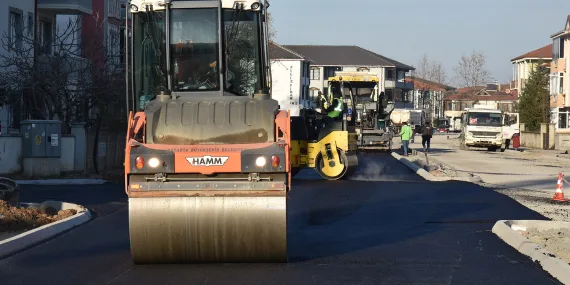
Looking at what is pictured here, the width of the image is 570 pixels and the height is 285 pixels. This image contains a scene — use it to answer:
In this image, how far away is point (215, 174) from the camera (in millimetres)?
11195

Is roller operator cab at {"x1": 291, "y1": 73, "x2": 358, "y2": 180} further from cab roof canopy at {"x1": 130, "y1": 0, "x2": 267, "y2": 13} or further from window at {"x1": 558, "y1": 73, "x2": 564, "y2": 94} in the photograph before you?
window at {"x1": 558, "y1": 73, "x2": 564, "y2": 94}

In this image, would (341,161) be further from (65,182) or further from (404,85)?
(404,85)

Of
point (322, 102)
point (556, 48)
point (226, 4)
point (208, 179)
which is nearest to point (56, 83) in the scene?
point (322, 102)

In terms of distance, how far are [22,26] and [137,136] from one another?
26.6m

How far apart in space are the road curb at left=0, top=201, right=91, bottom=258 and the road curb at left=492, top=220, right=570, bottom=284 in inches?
269

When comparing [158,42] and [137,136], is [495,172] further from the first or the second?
[137,136]

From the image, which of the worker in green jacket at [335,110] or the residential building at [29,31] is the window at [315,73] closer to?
the residential building at [29,31]

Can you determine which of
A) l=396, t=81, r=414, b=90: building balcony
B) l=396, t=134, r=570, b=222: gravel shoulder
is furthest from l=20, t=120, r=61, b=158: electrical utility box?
l=396, t=81, r=414, b=90: building balcony

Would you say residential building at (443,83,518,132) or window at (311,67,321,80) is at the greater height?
window at (311,67,321,80)

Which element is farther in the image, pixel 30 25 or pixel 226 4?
pixel 30 25

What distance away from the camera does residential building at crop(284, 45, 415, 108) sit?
13338cm

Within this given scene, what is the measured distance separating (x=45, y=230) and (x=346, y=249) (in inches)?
187

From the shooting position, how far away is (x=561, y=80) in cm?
8444

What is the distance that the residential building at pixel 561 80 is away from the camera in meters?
82.8
